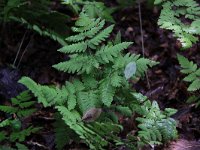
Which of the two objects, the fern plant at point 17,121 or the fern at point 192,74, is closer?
the fern plant at point 17,121

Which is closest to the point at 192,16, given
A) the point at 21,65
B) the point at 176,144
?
the point at 176,144

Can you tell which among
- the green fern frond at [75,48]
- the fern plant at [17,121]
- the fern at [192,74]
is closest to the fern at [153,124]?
the fern at [192,74]

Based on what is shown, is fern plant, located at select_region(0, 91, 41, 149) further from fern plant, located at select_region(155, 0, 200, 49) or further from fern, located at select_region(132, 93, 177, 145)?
fern plant, located at select_region(155, 0, 200, 49)

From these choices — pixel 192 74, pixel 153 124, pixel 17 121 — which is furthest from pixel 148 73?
pixel 17 121

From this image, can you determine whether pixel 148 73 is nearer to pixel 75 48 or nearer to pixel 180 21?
pixel 180 21

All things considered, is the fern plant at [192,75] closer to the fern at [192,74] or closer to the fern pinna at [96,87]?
the fern at [192,74]

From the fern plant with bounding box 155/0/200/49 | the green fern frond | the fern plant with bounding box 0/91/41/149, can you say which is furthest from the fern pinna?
the fern plant with bounding box 155/0/200/49
